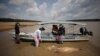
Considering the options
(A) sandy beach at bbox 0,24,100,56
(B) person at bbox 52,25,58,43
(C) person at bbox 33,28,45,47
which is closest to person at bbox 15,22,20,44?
(A) sandy beach at bbox 0,24,100,56

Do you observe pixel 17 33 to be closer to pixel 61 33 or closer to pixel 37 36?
pixel 37 36

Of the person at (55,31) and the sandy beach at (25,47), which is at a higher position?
the person at (55,31)

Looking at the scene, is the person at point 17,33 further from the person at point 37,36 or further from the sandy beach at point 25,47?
the person at point 37,36

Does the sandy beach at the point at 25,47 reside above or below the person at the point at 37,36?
below

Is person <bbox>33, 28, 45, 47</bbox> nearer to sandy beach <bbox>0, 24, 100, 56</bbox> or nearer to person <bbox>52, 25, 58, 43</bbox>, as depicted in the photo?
sandy beach <bbox>0, 24, 100, 56</bbox>

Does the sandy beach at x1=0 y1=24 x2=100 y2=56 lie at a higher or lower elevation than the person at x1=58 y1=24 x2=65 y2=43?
lower

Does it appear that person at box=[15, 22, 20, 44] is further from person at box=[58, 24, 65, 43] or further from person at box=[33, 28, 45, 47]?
person at box=[58, 24, 65, 43]

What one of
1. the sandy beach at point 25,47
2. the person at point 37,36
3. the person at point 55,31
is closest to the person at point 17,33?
the sandy beach at point 25,47

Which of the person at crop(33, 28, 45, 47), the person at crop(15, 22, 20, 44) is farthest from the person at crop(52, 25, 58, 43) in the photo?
the person at crop(15, 22, 20, 44)

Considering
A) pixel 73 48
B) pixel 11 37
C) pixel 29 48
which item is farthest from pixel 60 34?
pixel 11 37

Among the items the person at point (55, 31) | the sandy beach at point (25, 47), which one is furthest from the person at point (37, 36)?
the person at point (55, 31)

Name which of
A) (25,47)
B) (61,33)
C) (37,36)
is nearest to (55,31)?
(61,33)

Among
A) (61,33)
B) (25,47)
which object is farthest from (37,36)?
(61,33)

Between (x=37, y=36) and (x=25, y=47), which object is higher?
(x=37, y=36)
